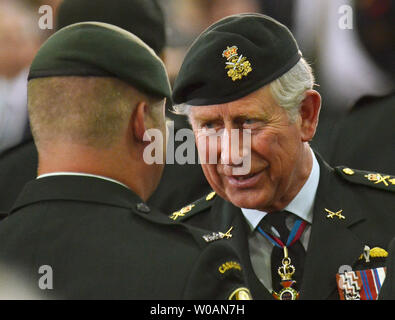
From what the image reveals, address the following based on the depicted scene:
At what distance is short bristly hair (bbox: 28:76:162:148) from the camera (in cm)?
143

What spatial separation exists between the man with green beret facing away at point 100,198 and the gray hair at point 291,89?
0.55m

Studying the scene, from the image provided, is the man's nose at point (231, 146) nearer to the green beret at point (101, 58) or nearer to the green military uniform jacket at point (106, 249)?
the green beret at point (101, 58)

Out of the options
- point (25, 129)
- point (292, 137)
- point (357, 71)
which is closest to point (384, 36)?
point (357, 71)

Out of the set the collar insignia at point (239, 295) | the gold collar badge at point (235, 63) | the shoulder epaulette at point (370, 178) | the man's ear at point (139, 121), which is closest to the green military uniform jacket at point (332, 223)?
the shoulder epaulette at point (370, 178)

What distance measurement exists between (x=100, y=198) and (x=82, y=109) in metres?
0.17

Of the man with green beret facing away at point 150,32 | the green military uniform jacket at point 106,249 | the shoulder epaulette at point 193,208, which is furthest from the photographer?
the man with green beret facing away at point 150,32

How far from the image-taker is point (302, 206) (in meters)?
2.09

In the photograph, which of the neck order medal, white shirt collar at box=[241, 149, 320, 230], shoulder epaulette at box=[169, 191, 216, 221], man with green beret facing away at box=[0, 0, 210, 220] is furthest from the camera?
man with green beret facing away at box=[0, 0, 210, 220]

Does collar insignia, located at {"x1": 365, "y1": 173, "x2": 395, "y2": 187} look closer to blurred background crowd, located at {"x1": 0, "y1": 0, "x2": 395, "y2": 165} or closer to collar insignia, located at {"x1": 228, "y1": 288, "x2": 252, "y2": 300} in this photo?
blurred background crowd, located at {"x1": 0, "y1": 0, "x2": 395, "y2": 165}

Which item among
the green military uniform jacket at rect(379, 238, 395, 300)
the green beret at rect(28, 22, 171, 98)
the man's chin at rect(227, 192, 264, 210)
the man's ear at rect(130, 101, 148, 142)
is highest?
the green beret at rect(28, 22, 171, 98)

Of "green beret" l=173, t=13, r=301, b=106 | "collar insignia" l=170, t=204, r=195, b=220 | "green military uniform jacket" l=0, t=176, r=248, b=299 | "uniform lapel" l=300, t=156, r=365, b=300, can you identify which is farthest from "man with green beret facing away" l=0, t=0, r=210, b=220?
"green military uniform jacket" l=0, t=176, r=248, b=299

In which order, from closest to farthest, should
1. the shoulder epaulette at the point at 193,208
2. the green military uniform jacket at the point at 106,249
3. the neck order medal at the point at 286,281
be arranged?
the green military uniform jacket at the point at 106,249 → the neck order medal at the point at 286,281 → the shoulder epaulette at the point at 193,208

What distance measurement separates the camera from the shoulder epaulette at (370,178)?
2.16 metres

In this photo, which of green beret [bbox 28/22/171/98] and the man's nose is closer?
green beret [bbox 28/22/171/98]
